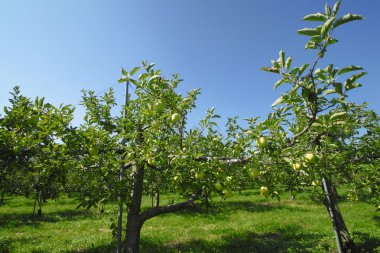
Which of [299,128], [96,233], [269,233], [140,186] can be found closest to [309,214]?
[269,233]

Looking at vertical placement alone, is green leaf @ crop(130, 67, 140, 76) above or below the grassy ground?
above

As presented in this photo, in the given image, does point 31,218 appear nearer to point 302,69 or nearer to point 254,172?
point 254,172

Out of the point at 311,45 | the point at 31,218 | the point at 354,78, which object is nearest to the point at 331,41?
the point at 311,45

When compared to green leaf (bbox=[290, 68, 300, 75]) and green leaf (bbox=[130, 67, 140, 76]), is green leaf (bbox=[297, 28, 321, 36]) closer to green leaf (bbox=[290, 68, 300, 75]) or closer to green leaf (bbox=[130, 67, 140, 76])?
green leaf (bbox=[290, 68, 300, 75])

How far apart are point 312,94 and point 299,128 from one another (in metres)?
1.45

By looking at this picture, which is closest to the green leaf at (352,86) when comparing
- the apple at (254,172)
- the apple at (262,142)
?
the apple at (262,142)

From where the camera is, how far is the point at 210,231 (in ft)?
41.1

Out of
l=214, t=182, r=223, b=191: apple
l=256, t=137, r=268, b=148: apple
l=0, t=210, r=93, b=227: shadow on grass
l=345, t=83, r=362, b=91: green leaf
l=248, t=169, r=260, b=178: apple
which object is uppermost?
l=345, t=83, r=362, b=91: green leaf

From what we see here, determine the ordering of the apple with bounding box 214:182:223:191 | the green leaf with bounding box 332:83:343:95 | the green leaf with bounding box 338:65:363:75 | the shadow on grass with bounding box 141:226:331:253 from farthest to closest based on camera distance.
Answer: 1. the shadow on grass with bounding box 141:226:331:253
2. the apple with bounding box 214:182:223:191
3. the green leaf with bounding box 332:83:343:95
4. the green leaf with bounding box 338:65:363:75

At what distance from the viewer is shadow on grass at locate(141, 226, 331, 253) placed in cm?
945

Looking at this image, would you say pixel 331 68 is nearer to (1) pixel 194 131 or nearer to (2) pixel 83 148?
(1) pixel 194 131

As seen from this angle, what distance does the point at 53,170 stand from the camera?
4566mm

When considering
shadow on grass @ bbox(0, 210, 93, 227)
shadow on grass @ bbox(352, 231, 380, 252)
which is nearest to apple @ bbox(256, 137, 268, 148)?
shadow on grass @ bbox(352, 231, 380, 252)

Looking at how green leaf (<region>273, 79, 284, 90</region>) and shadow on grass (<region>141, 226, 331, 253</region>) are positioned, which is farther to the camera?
shadow on grass (<region>141, 226, 331, 253</region>)
